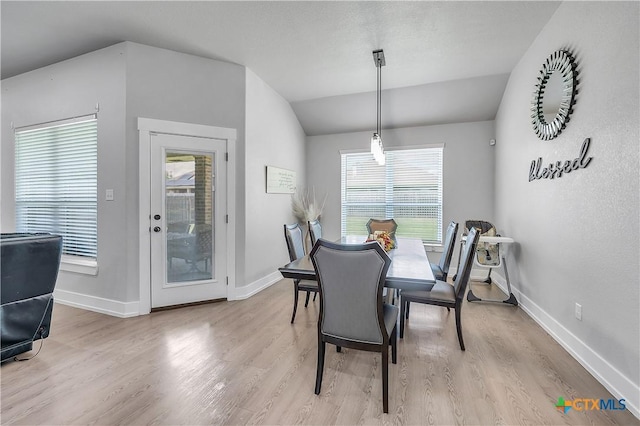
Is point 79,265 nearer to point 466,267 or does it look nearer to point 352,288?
point 352,288

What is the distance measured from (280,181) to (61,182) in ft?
9.00

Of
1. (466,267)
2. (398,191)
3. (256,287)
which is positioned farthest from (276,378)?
(398,191)

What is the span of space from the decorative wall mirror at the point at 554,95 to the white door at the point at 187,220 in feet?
A: 11.2

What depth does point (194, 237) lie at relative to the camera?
342cm

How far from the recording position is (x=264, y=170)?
4.07 m

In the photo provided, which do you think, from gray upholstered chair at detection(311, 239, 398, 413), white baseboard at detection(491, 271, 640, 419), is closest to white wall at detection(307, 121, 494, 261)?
white baseboard at detection(491, 271, 640, 419)

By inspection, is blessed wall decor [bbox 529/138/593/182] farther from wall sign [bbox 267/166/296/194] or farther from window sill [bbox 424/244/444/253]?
wall sign [bbox 267/166/296/194]

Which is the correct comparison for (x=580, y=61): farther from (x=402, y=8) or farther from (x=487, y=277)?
(x=487, y=277)

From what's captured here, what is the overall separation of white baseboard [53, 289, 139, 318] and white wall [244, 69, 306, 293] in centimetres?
128

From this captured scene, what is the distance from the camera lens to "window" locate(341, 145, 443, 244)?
4.91 m

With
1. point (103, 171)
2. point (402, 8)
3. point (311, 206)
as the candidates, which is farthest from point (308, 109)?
point (103, 171)

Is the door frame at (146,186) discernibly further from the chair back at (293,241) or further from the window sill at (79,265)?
the chair back at (293,241)

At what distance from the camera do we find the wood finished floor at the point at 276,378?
163 cm

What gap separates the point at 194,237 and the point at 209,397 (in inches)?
79.6
